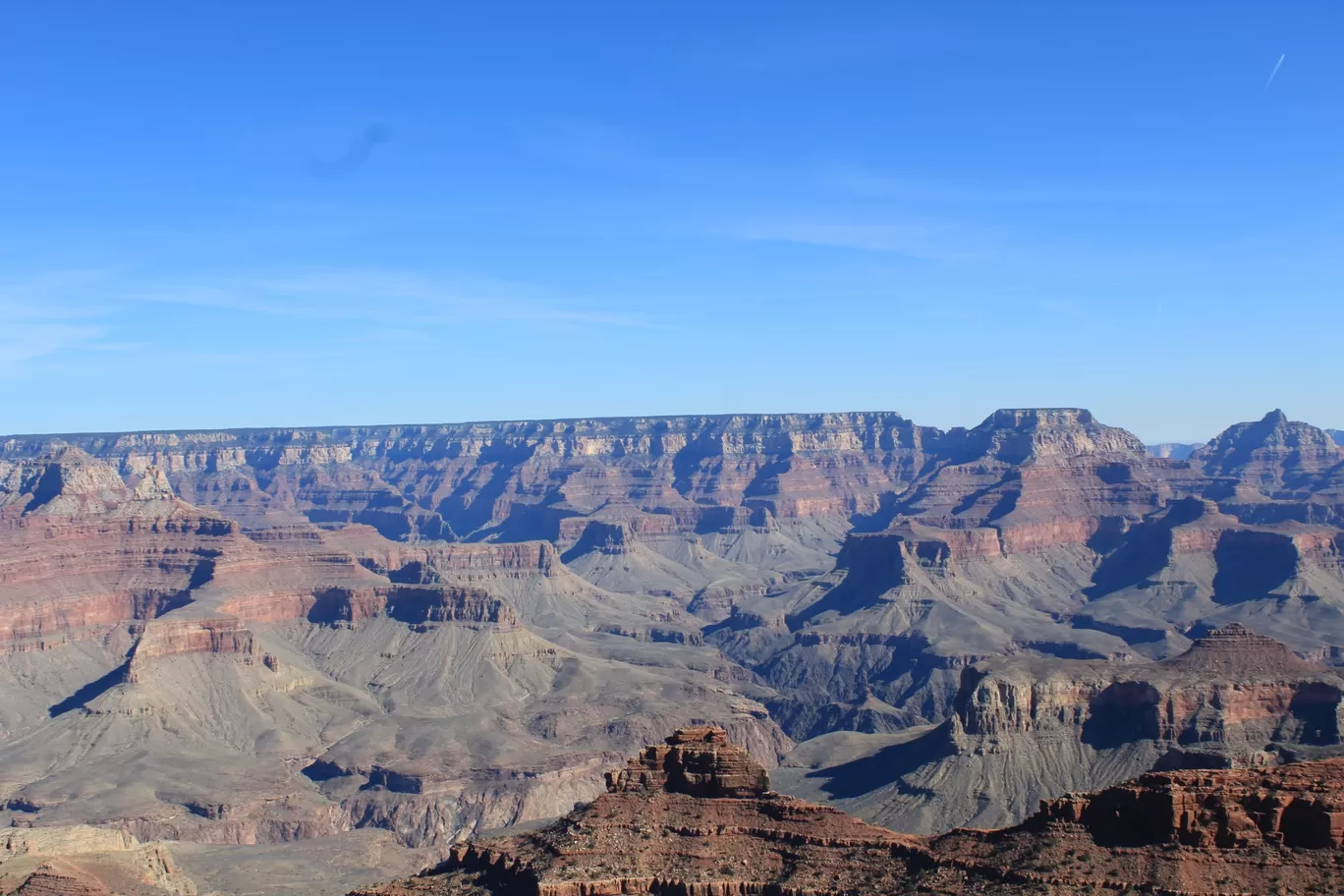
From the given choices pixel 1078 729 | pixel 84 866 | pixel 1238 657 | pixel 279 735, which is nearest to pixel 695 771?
pixel 84 866

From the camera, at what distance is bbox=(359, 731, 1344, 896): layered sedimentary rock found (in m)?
53.1

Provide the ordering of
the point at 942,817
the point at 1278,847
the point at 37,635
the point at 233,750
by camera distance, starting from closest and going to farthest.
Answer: the point at 1278,847 < the point at 942,817 < the point at 233,750 < the point at 37,635

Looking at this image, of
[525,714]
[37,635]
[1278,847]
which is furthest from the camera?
[37,635]

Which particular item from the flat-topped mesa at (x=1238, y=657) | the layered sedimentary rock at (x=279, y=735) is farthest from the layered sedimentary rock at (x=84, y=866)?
the flat-topped mesa at (x=1238, y=657)

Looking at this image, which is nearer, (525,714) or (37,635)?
(525,714)

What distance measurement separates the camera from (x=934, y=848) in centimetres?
6050

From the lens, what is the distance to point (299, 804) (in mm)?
144875

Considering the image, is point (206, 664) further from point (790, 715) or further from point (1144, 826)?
point (1144, 826)

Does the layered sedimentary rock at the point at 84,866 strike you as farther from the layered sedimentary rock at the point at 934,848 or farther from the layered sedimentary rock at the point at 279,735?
the layered sedimentary rock at the point at 279,735

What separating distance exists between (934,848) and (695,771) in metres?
12.2

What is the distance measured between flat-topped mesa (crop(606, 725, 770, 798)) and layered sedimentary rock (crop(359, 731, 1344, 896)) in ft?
0.53

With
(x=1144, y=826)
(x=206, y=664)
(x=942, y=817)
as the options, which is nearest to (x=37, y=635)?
(x=206, y=664)

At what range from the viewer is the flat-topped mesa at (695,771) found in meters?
66.8

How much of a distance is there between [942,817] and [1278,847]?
2752 inches
